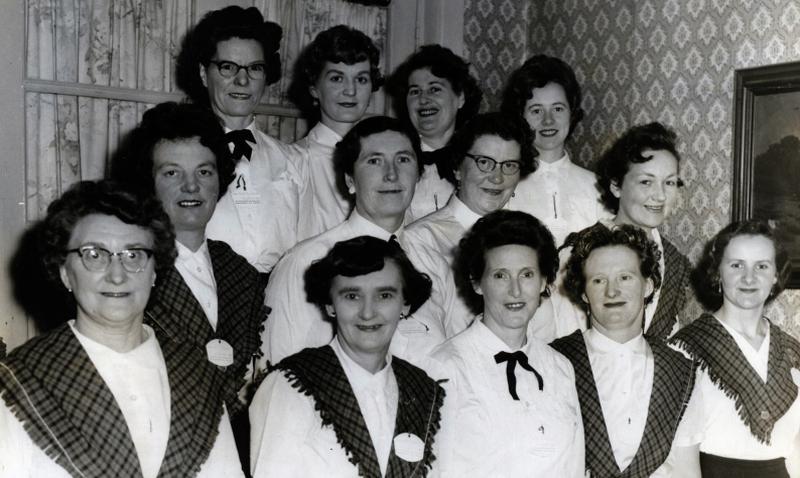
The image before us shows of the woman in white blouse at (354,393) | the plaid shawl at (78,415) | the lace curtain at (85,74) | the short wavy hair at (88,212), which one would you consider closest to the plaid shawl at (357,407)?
the woman in white blouse at (354,393)

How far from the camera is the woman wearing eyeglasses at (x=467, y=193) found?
345 cm

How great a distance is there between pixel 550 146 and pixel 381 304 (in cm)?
169

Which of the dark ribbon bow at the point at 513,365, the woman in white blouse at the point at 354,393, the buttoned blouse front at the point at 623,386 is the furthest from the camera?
the buttoned blouse front at the point at 623,386

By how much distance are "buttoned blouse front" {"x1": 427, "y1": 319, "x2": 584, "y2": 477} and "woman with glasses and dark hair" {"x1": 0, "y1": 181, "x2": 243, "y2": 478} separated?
756 mm

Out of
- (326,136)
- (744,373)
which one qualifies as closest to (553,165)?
(326,136)

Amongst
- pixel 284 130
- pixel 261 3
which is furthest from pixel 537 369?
pixel 261 3

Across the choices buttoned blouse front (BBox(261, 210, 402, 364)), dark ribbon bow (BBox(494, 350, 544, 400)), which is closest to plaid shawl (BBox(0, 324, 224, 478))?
buttoned blouse front (BBox(261, 210, 402, 364))

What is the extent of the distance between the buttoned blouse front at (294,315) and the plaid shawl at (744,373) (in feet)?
4.61

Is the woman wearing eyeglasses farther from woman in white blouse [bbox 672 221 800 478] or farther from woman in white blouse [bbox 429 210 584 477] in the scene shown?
woman in white blouse [bbox 672 221 800 478]

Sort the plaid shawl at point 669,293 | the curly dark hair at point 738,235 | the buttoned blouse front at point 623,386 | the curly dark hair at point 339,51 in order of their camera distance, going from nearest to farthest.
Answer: the buttoned blouse front at point 623,386 → the curly dark hair at point 738,235 → the plaid shawl at point 669,293 → the curly dark hair at point 339,51

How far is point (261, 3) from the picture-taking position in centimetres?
487

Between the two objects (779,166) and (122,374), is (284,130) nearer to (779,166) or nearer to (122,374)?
(779,166)

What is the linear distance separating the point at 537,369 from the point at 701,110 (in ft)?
6.87

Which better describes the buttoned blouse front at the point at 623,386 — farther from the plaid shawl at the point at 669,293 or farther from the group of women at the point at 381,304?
the plaid shawl at the point at 669,293
